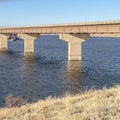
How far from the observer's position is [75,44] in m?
79.1

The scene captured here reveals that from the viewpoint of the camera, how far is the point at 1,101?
2952 cm

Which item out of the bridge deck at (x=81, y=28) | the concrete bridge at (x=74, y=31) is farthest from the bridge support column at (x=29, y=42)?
the bridge deck at (x=81, y=28)

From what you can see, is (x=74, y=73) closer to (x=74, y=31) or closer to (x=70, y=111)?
(x=74, y=31)

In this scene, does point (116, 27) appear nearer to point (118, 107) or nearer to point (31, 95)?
point (31, 95)

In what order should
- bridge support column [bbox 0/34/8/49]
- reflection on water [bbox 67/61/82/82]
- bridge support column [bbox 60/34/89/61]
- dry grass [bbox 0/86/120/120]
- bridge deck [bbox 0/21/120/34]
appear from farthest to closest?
bridge support column [bbox 0/34/8/49] → bridge support column [bbox 60/34/89/61] → bridge deck [bbox 0/21/120/34] → reflection on water [bbox 67/61/82/82] → dry grass [bbox 0/86/120/120]

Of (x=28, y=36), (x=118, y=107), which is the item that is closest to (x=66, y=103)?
(x=118, y=107)

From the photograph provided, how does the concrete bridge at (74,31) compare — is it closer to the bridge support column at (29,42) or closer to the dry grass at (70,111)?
the bridge support column at (29,42)

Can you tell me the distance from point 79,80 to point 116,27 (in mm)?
17400

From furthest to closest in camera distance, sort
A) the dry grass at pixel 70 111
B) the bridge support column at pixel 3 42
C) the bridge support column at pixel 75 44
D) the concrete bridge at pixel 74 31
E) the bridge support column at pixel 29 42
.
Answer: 1. the bridge support column at pixel 3 42
2. the bridge support column at pixel 29 42
3. the bridge support column at pixel 75 44
4. the concrete bridge at pixel 74 31
5. the dry grass at pixel 70 111

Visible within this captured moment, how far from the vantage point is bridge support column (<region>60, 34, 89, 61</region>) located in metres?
77.7

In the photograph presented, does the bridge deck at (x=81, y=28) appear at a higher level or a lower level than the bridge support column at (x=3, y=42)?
higher

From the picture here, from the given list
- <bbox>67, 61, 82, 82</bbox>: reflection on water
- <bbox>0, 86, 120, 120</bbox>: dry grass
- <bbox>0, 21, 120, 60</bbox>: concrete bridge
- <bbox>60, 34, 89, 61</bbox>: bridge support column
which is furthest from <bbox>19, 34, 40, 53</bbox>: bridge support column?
<bbox>0, 86, 120, 120</bbox>: dry grass

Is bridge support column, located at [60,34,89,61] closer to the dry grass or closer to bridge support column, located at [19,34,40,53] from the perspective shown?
bridge support column, located at [19,34,40,53]

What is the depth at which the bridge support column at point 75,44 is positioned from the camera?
77688mm
